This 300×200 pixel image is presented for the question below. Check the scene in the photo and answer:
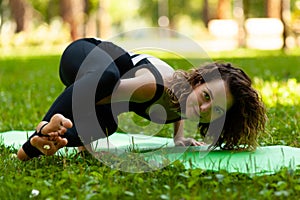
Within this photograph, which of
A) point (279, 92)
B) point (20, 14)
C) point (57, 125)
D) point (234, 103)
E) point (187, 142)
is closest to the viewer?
point (57, 125)

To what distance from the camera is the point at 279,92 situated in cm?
647

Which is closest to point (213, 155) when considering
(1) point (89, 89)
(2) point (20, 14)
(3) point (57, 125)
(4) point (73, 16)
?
(1) point (89, 89)

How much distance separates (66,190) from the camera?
2727 mm

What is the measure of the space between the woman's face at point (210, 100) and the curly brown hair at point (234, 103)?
0.12 feet

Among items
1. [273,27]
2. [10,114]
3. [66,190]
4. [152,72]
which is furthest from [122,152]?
[273,27]

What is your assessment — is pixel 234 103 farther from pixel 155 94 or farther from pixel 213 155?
pixel 155 94

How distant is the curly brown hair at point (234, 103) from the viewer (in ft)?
12.1

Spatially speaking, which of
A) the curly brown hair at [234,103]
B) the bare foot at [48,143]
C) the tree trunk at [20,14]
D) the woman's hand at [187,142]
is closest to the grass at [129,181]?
the bare foot at [48,143]

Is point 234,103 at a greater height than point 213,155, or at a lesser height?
greater

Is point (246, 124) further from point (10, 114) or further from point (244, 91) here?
point (10, 114)

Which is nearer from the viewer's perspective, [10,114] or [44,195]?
[44,195]

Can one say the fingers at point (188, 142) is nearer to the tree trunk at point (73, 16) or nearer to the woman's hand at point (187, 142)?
the woman's hand at point (187, 142)

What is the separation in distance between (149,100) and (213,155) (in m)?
0.53

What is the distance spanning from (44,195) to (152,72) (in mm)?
1355
